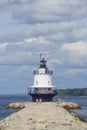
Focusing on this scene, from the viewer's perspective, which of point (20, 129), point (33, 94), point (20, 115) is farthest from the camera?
point (33, 94)

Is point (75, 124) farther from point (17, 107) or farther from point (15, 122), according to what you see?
point (17, 107)

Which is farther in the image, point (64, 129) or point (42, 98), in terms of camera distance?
point (42, 98)

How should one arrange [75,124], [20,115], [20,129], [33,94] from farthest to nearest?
1. [33,94]
2. [20,115]
3. [75,124]
4. [20,129]

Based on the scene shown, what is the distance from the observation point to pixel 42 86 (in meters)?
74.2

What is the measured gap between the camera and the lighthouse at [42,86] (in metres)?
74.0

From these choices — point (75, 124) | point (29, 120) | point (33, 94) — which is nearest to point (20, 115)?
point (29, 120)

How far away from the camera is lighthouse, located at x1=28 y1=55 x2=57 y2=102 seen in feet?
243

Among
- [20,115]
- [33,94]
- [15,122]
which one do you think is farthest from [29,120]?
[33,94]

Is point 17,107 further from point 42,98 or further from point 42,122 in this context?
point 42,122

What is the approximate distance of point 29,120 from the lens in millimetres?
32625

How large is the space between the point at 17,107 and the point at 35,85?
13.2ft

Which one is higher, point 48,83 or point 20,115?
point 48,83

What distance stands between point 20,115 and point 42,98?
38.6m

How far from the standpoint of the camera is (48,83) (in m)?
74.9
